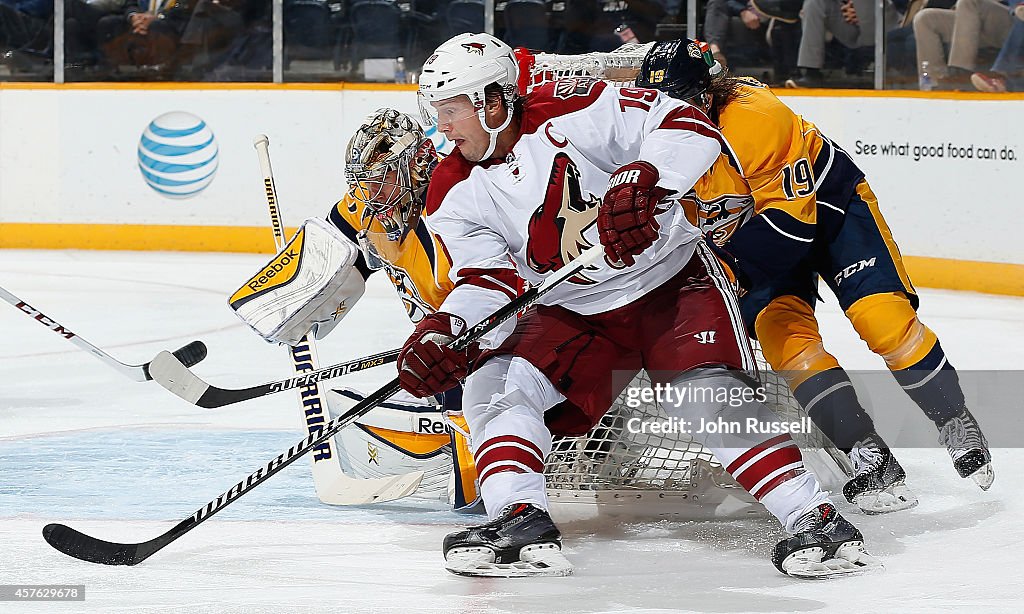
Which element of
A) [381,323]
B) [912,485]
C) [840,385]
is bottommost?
[381,323]

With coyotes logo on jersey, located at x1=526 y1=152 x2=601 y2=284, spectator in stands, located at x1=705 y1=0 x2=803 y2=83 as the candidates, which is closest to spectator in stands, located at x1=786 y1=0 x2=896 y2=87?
spectator in stands, located at x1=705 y1=0 x2=803 y2=83

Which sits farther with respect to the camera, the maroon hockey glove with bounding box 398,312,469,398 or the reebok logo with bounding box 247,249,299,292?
the reebok logo with bounding box 247,249,299,292

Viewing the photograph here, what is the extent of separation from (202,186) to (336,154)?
0.72 meters

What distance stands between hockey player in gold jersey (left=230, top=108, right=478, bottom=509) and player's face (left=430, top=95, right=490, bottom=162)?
288 mm

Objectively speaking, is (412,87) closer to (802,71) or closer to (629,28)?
(629,28)

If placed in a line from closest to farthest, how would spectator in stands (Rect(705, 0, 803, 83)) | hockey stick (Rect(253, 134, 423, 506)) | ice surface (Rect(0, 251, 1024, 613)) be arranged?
ice surface (Rect(0, 251, 1024, 613)), hockey stick (Rect(253, 134, 423, 506)), spectator in stands (Rect(705, 0, 803, 83))

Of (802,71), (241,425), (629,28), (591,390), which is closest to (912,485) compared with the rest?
(591,390)

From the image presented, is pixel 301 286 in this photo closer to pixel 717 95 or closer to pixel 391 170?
pixel 391 170

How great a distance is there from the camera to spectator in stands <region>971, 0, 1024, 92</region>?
5.58m

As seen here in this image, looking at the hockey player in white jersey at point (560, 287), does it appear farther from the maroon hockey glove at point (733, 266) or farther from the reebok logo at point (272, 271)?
the reebok logo at point (272, 271)

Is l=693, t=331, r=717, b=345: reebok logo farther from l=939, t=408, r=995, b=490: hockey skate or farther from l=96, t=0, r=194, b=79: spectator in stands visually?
l=96, t=0, r=194, b=79: spectator in stands

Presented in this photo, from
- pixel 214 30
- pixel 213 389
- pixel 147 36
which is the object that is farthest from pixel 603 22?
pixel 213 389

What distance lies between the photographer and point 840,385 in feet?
9.25

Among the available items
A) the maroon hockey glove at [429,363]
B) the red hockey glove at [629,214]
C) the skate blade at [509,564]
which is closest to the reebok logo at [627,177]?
the red hockey glove at [629,214]
